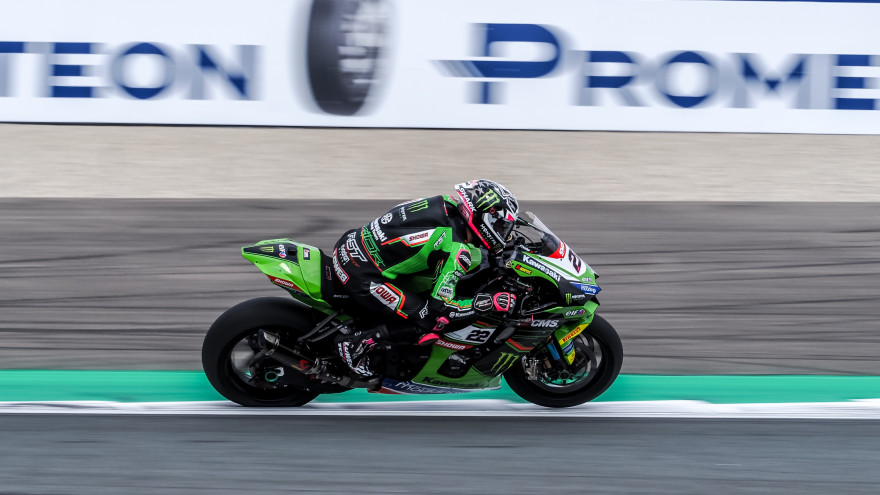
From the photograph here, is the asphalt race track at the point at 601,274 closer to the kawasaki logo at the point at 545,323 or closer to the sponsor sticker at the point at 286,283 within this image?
the kawasaki logo at the point at 545,323

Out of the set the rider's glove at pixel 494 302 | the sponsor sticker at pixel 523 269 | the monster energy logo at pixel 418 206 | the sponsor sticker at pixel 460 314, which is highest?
the monster energy logo at pixel 418 206

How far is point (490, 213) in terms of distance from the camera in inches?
221

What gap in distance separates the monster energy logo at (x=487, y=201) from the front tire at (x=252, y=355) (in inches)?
48.4

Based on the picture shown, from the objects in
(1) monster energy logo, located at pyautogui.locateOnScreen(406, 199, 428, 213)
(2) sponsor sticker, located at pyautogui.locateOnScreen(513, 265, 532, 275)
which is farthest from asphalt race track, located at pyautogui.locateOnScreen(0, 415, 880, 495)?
(1) monster energy logo, located at pyautogui.locateOnScreen(406, 199, 428, 213)

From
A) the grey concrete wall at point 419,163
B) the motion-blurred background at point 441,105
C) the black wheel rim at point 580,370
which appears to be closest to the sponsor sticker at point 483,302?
the black wheel rim at point 580,370

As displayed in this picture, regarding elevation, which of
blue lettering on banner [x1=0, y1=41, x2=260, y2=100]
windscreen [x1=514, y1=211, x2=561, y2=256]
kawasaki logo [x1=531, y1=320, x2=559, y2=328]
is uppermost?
blue lettering on banner [x1=0, y1=41, x2=260, y2=100]

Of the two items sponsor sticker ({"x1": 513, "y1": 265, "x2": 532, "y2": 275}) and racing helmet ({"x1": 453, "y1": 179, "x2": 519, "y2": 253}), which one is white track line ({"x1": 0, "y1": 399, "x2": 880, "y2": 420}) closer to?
sponsor sticker ({"x1": 513, "y1": 265, "x2": 532, "y2": 275})

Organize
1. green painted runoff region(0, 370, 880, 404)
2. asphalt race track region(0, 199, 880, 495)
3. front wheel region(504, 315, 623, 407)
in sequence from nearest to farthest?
asphalt race track region(0, 199, 880, 495), front wheel region(504, 315, 623, 407), green painted runoff region(0, 370, 880, 404)

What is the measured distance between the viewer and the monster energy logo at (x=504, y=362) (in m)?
5.85

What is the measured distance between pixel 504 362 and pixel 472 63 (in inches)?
231

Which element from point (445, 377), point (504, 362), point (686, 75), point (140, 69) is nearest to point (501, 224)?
point (504, 362)

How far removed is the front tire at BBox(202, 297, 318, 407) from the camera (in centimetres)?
573

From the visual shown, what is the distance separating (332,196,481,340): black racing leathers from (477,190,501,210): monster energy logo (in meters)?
0.18

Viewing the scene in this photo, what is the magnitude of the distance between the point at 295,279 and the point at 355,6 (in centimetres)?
613
